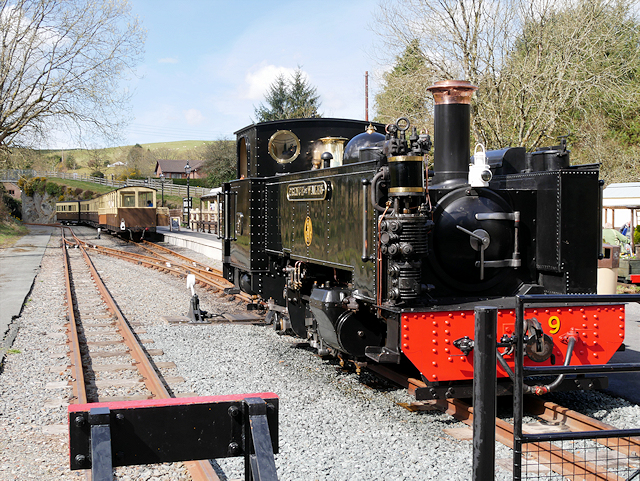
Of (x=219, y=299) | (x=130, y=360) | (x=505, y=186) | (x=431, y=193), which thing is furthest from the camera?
(x=219, y=299)

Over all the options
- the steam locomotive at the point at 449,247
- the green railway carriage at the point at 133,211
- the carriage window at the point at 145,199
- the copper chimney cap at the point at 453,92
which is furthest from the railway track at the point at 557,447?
the carriage window at the point at 145,199

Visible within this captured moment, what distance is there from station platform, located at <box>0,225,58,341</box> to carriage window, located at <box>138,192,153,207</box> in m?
5.15

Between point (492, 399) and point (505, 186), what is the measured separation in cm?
375

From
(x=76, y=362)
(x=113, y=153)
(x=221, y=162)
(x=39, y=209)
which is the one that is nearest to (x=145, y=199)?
(x=76, y=362)

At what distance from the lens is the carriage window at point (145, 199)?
101ft

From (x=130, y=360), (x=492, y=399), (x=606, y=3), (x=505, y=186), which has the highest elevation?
(x=606, y=3)

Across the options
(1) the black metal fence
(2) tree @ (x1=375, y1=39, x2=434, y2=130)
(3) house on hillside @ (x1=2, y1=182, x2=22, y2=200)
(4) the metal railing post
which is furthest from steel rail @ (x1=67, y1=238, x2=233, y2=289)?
(3) house on hillside @ (x1=2, y1=182, x2=22, y2=200)

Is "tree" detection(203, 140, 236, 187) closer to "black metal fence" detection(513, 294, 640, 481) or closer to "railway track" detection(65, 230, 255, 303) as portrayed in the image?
"railway track" detection(65, 230, 255, 303)

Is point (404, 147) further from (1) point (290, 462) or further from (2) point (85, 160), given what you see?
(2) point (85, 160)

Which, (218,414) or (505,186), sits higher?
(505,186)

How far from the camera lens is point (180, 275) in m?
15.9

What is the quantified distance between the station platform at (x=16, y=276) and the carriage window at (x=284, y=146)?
14.9 feet

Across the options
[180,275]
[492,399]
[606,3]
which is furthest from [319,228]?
[606,3]

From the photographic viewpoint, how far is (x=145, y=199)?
3098cm
